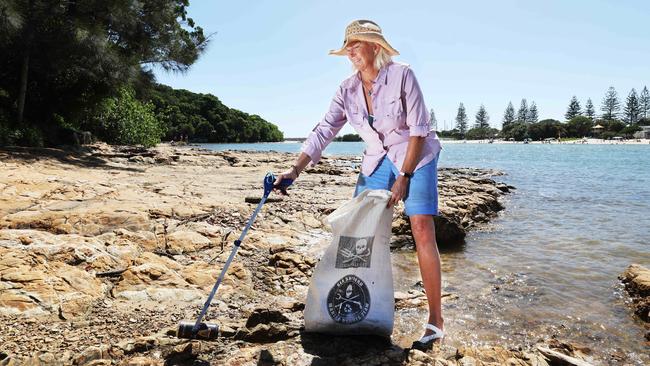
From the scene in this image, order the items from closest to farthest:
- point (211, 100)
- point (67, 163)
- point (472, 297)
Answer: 1. point (472, 297)
2. point (67, 163)
3. point (211, 100)

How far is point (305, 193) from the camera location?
861 centimetres

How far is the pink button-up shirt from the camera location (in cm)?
261

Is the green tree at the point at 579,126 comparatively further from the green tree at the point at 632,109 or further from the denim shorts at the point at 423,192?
the denim shorts at the point at 423,192

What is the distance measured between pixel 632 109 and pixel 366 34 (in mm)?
152481

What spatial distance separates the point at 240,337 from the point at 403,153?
1.57 metres

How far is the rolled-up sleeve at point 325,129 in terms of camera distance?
2.98 m

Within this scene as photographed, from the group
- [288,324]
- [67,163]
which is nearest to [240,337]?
[288,324]

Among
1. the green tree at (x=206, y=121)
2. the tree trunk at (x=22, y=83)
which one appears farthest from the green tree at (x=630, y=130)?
the tree trunk at (x=22, y=83)

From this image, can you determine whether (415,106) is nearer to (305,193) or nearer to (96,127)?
(305,193)

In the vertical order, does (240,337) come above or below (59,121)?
below

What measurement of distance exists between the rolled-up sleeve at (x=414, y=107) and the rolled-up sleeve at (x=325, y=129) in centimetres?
54

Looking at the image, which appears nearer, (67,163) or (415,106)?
(415,106)

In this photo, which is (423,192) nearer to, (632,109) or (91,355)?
(91,355)

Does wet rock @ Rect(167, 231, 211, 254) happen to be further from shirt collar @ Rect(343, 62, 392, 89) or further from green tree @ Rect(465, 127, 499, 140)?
green tree @ Rect(465, 127, 499, 140)
